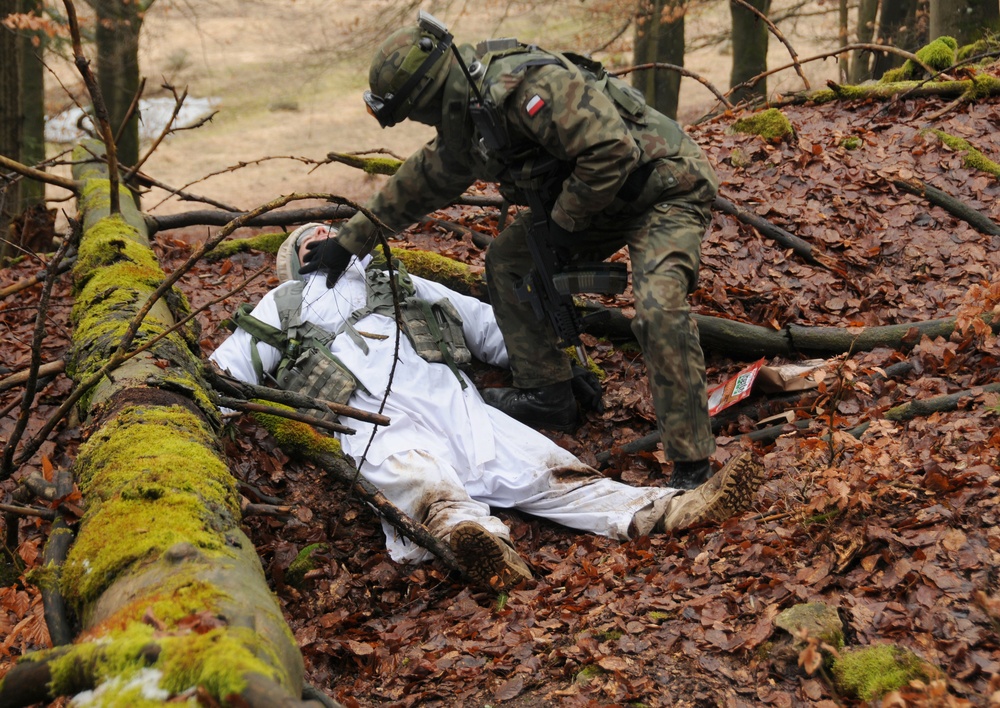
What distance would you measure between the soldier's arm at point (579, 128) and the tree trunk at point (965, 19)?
7.79 m

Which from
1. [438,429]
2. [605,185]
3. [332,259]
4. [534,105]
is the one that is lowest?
[438,429]

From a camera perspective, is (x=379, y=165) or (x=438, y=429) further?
(x=379, y=165)

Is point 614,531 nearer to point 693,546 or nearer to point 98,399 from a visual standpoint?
point 693,546

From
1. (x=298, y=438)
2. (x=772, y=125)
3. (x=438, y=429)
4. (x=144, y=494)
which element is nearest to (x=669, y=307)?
(x=438, y=429)

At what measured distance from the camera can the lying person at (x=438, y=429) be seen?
14.0 ft

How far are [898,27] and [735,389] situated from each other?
10.4 meters

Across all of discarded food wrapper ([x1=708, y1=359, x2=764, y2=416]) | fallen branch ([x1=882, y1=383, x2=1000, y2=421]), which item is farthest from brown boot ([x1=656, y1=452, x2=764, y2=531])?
discarded food wrapper ([x1=708, y1=359, x2=764, y2=416])

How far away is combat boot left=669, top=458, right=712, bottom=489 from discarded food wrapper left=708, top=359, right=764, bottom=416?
2.31 ft

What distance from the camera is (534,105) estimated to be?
14.7ft

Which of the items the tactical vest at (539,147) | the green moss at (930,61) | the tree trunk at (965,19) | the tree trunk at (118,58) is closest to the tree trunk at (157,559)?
the tactical vest at (539,147)

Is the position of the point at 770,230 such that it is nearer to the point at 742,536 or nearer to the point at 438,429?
the point at 438,429

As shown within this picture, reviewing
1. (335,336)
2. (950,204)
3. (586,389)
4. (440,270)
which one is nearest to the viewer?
(335,336)

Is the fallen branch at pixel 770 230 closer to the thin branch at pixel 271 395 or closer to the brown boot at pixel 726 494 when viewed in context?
the brown boot at pixel 726 494

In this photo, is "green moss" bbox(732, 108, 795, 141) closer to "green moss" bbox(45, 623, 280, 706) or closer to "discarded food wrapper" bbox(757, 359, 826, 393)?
"discarded food wrapper" bbox(757, 359, 826, 393)
